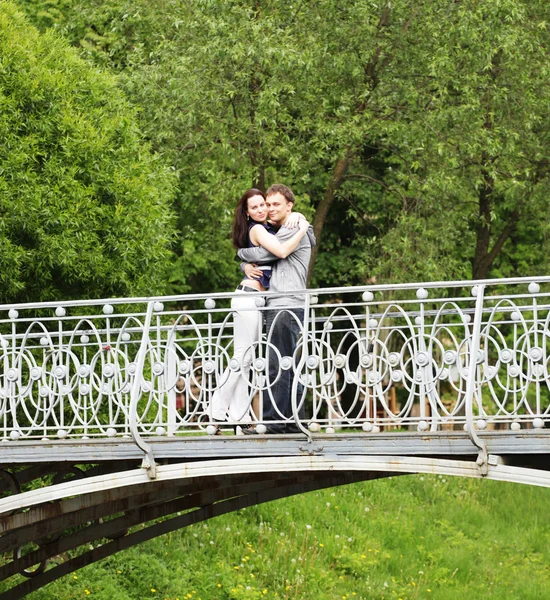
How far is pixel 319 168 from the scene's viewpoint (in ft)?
65.8

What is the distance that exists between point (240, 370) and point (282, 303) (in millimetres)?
595

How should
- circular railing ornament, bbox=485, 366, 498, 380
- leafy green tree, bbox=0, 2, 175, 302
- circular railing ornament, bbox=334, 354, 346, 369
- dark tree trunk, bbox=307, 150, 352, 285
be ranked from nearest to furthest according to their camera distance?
1. circular railing ornament, bbox=485, 366, 498, 380
2. circular railing ornament, bbox=334, 354, 346, 369
3. leafy green tree, bbox=0, 2, 175, 302
4. dark tree trunk, bbox=307, 150, 352, 285

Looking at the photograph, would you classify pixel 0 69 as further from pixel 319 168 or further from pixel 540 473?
pixel 540 473

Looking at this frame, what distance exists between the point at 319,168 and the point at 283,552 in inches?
232

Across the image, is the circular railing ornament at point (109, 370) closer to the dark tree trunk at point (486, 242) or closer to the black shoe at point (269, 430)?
the black shoe at point (269, 430)

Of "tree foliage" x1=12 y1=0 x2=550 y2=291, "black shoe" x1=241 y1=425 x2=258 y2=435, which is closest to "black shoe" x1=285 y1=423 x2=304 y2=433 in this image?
"black shoe" x1=241 y1=425 x2=258 y2=435

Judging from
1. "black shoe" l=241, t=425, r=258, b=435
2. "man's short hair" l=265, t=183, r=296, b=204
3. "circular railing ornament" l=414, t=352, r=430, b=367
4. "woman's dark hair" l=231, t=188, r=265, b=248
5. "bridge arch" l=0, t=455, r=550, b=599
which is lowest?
"bridge arch" l=0, t=455, r=550, b=599

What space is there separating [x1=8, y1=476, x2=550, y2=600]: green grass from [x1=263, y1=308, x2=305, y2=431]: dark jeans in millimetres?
7933

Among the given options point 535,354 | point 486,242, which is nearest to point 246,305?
point 535,354

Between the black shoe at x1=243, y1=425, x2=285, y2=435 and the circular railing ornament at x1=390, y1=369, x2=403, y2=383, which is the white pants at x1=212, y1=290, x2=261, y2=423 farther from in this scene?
the circular railing ornament at x1=390, y1=369, x2=403, y2=383

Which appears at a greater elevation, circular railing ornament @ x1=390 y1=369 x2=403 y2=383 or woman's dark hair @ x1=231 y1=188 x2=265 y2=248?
woman's dark hair @ x1=231 y1=188 x2=265 y2=248

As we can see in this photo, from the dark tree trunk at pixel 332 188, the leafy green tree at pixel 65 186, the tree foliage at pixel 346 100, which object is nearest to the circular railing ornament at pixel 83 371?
the leafy green tree at pixel 65 186

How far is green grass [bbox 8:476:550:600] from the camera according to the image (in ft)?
57.4

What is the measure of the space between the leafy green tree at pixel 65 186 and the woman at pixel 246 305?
568 centimetres
